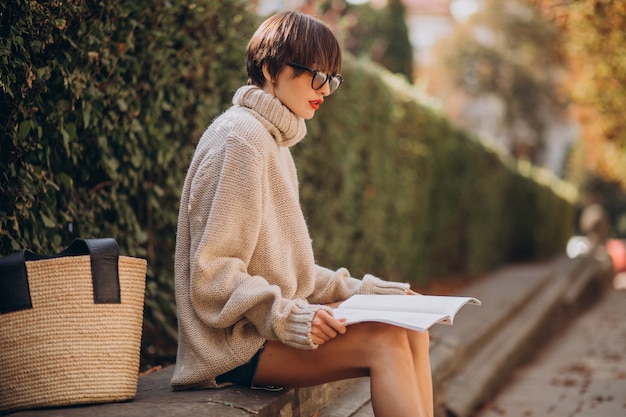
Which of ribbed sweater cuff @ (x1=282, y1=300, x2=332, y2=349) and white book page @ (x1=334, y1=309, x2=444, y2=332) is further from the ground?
white book page @ (x1=334, y1=309, x2=444, y2=332)

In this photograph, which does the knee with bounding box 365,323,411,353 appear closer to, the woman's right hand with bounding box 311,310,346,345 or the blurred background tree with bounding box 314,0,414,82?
the woman's right hand with bounding box 311,310,346,345

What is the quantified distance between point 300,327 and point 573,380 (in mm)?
4849

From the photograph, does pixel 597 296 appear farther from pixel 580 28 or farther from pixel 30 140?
pixel 30 140

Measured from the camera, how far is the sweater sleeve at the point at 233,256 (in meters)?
2.66

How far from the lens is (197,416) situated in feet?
8.26

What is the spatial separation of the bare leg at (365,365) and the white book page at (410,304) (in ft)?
0.26

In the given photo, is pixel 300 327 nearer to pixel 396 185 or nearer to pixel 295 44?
pixel 295 44

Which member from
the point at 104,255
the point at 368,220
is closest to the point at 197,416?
the point at 104,255

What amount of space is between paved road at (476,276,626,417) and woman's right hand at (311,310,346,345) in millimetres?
3260

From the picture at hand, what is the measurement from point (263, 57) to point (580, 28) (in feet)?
29.5

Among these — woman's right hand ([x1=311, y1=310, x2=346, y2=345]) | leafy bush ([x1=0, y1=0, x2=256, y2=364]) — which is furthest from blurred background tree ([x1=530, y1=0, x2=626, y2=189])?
woman's right hand ([x1=311, y1=310, x2=346, y2=345])

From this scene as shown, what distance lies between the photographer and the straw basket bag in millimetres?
2545

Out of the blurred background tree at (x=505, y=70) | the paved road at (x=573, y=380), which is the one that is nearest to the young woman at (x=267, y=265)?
the paved road at (x=573, y=380)

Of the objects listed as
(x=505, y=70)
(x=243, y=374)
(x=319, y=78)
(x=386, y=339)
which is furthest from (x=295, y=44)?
(x=505, y=70)
